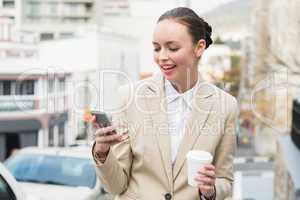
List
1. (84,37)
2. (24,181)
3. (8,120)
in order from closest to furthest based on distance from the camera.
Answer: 1. (24,181)
2. (8,120)
3. (84,37)

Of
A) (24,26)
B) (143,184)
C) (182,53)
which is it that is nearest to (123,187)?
(143,184)

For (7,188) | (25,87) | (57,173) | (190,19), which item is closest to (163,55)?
(190,19)

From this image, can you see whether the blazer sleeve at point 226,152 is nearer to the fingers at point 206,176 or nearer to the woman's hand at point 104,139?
the fingers at point 206,176

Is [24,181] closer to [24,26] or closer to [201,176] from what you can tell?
[201,176]

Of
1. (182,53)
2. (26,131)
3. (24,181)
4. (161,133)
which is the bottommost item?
(26,131)

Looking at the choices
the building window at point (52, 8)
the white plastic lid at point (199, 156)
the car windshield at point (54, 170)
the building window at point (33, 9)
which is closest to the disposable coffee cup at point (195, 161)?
the white plastic lid at point (199, 156)

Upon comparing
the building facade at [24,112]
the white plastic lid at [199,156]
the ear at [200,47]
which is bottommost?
the building facade at [24,112]

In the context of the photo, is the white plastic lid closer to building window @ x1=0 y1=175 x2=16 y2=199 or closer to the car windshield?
building window @ x1=0 y1=175 x2=16 y2=199

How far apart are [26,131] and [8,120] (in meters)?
0.88

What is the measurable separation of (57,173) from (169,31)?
3906mm

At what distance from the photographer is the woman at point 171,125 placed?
5.43ft

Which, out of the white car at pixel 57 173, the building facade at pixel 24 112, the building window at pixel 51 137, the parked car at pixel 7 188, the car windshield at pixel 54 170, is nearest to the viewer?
the parked car at pixel 7 188

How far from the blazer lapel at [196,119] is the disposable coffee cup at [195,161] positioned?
113 mm

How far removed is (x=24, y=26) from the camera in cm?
3869
